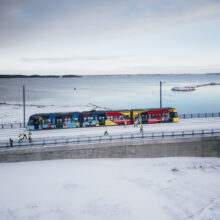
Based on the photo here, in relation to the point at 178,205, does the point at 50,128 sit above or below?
above

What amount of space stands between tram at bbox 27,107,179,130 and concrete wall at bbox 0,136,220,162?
927 centimetres

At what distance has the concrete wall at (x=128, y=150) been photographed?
830 inches

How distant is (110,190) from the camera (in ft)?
55.7

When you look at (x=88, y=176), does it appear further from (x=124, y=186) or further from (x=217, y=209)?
(x=217, y=209)

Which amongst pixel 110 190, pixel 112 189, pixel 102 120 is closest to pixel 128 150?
pixel 112 189

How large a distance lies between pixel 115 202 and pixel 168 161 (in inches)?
365

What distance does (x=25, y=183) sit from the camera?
17562mm

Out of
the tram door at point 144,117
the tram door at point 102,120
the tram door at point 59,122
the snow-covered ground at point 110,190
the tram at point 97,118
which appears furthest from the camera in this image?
the tram door at point 144,117

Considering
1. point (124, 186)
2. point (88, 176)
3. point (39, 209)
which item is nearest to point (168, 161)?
point (124, 186)

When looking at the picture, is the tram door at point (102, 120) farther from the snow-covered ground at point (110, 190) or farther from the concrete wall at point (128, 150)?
the snow-covered ground at point (110, 190)

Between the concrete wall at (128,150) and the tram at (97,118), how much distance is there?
9268mm

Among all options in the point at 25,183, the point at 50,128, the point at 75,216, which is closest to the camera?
the point at 75,216

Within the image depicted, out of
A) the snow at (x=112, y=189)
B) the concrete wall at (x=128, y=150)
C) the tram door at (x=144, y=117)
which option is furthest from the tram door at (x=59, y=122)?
the tram door at (x=144, y=117)

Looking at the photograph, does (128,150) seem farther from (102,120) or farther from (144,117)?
(144,117)
